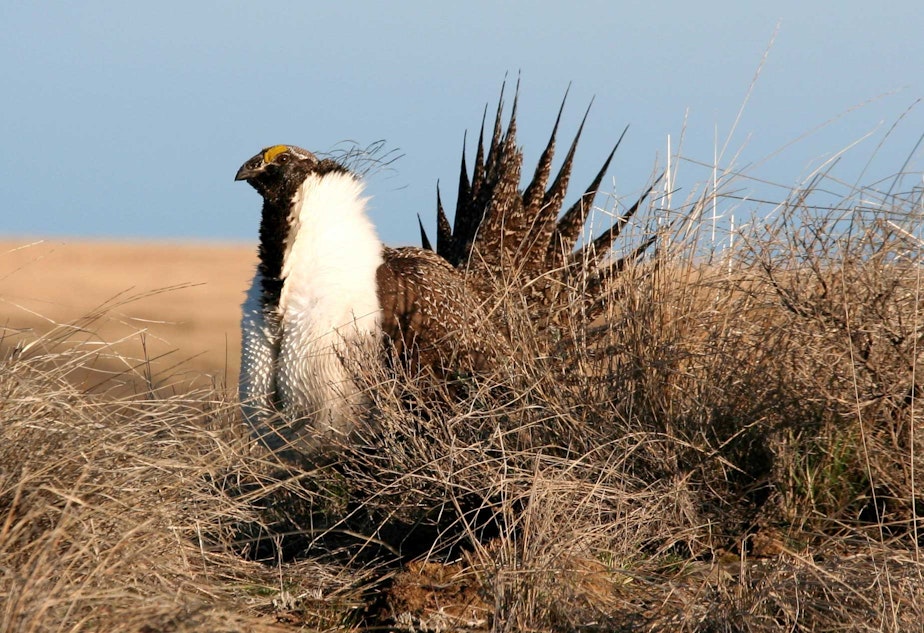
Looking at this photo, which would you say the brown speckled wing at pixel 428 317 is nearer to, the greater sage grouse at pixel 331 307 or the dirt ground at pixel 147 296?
the greater sage grouse at pixel 331 307

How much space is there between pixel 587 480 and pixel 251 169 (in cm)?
155

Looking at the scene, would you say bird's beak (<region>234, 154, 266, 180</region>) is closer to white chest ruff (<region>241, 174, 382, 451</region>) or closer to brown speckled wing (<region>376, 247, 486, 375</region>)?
white chest ruff (<region>241, 174, 382, 451</region>)

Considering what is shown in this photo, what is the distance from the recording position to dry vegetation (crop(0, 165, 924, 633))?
238 centimetres

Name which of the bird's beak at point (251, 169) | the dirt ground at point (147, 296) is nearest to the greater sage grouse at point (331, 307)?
the bird's beak at point (251, 169)

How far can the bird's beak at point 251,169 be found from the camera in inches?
143

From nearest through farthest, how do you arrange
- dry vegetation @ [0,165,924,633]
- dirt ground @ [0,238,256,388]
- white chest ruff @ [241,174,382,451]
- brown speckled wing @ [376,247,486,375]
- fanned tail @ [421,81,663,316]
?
dry vegetation @ [0,165,924,633]
white chest ruff @ [241,174,382,451]
brown speckled wing @ [376,247,486,375]
fanned tail @ [421,81,663,316]
dirt ground @ [0,238,256,388]

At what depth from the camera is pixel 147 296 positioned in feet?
21.2

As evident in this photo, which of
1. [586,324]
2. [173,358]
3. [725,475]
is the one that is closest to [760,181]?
[586,324]

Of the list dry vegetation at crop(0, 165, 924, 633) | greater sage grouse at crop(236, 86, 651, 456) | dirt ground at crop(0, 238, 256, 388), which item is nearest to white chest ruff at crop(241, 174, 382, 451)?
greater sage grouse at crop(236, 86, 651, 456)

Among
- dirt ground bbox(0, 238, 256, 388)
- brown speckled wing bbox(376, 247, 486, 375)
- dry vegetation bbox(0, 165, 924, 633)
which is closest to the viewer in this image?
dry vegetation bbox(0, 165, 924, 633)

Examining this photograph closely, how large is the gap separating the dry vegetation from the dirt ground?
2849mm

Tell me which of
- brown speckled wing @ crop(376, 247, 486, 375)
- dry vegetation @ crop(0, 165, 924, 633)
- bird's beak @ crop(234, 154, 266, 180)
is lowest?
dry vegetation @ crop(0, 165, 924, 633)

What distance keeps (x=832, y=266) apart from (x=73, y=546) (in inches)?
80.6

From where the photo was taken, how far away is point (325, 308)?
351cm
